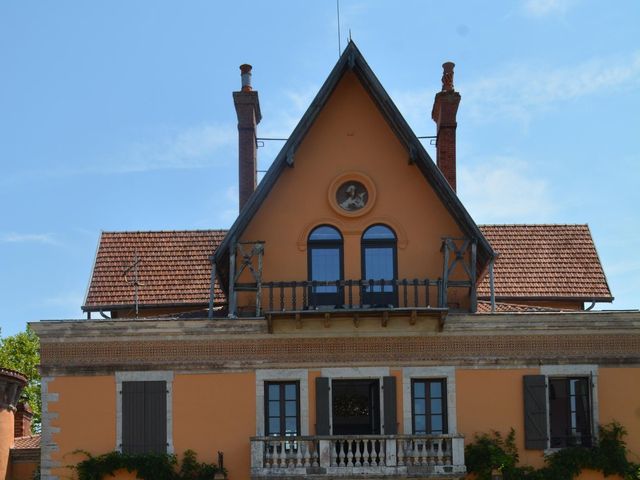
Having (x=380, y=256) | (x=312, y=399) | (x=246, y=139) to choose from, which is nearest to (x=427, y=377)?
(x=312, y=399)

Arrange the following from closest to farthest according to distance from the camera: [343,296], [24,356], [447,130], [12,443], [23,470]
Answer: [343,296]
[447,130]
[23,470]
[12,443]
[24,356]

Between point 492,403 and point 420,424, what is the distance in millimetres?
1722

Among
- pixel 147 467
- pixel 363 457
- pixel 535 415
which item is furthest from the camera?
pixel 535 415

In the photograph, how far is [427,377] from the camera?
A: 2812cm

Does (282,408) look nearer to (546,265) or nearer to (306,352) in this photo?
(306,352)

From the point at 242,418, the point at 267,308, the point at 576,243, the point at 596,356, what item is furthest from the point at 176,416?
the point at 576,243

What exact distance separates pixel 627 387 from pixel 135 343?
11.4m

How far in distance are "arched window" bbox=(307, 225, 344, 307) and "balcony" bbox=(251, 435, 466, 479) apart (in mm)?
3982

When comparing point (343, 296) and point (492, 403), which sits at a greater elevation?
point (343, 296)

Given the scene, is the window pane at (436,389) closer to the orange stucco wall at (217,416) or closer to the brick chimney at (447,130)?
the orange stucco wall at (217,416)

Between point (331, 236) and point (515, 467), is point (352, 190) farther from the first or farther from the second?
point (515, 467)

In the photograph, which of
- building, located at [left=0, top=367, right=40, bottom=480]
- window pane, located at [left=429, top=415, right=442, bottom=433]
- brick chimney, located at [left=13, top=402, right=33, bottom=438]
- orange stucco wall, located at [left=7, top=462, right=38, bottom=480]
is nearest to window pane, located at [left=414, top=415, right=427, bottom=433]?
window pane, located at [left=429, top=415, right=442, bottom=433]

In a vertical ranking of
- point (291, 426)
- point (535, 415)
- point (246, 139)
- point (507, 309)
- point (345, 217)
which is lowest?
point (291, 426)

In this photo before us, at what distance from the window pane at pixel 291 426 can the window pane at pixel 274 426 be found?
0.21 m
